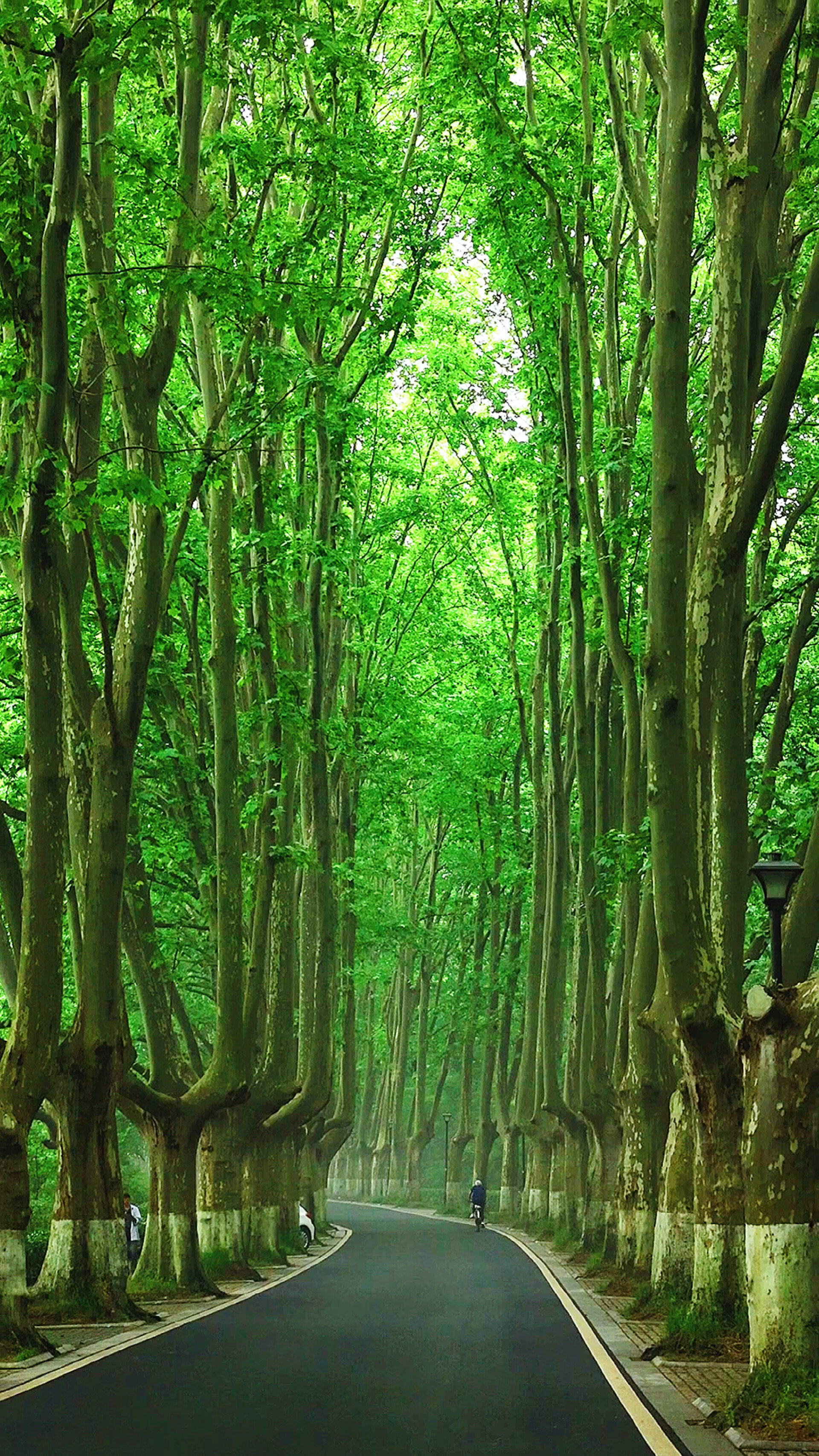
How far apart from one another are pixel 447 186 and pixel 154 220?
6.74 meters

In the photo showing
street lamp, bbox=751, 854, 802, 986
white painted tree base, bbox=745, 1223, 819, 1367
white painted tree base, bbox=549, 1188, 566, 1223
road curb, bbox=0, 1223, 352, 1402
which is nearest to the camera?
white painted tree base, bbox=745, 1223, 819, 1367

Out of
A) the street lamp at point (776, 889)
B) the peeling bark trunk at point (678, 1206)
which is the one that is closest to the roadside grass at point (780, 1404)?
the street lamp at point (776, 889)

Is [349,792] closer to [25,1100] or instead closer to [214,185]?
[214,185]

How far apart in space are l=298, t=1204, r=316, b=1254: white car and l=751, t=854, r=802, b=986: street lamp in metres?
22.7

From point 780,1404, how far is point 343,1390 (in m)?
3.16

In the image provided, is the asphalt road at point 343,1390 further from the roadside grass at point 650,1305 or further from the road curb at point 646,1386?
the roadside grass at point 650,1305

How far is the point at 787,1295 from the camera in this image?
1073 centimetres

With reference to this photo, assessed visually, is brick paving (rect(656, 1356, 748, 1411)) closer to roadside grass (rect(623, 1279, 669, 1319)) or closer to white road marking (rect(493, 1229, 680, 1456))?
white road marking (rect(493, 1229, 680, 1456))

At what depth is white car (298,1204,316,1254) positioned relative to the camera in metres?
34.2

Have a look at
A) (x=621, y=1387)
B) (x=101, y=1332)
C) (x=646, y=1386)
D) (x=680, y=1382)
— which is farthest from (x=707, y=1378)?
(x=101, y=1332)

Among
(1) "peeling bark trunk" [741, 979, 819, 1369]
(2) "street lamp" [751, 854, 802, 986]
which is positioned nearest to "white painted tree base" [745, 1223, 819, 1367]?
(1) "peeling bark trunk" [741, 979, 819, 1369]

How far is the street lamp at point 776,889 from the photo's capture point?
12594 millimetres

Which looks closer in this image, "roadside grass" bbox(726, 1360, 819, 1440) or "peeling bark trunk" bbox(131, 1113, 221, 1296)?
"roadside grass" bbox(726, 1360, 819, 1440)

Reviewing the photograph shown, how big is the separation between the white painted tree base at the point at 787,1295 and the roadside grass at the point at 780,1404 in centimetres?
10
